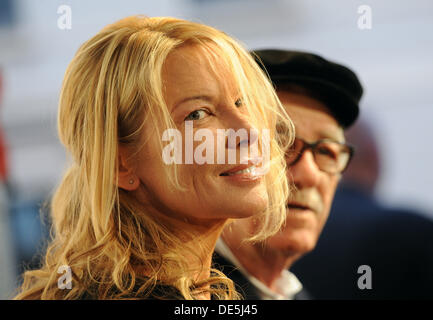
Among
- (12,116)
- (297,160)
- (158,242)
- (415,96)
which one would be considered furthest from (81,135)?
(415,96)

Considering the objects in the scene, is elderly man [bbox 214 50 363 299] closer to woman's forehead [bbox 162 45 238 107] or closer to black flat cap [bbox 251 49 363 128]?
black flat cap [bbox 251 49 363 128]

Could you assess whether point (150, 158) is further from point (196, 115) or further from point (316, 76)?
point (316, 76)

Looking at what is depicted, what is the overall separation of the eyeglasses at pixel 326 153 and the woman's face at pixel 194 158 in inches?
6.9

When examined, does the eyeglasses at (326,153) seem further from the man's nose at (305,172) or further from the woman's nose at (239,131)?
the woman's nose at (239,131)

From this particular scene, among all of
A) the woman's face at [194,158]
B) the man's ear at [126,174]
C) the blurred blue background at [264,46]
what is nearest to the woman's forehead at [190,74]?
the woman's face at [194,158]

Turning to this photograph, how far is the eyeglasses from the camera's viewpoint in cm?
104

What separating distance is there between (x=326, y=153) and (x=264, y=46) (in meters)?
0.25

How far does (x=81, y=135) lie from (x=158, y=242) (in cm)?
20

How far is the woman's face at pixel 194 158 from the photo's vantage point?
859mm

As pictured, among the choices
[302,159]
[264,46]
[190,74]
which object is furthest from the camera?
[264,46]

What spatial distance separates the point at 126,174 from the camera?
879mm

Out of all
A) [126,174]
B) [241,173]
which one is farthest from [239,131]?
[126,174]

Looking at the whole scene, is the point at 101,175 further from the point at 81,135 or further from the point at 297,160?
the point at 297,160

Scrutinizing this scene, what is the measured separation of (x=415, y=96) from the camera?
1297mm
